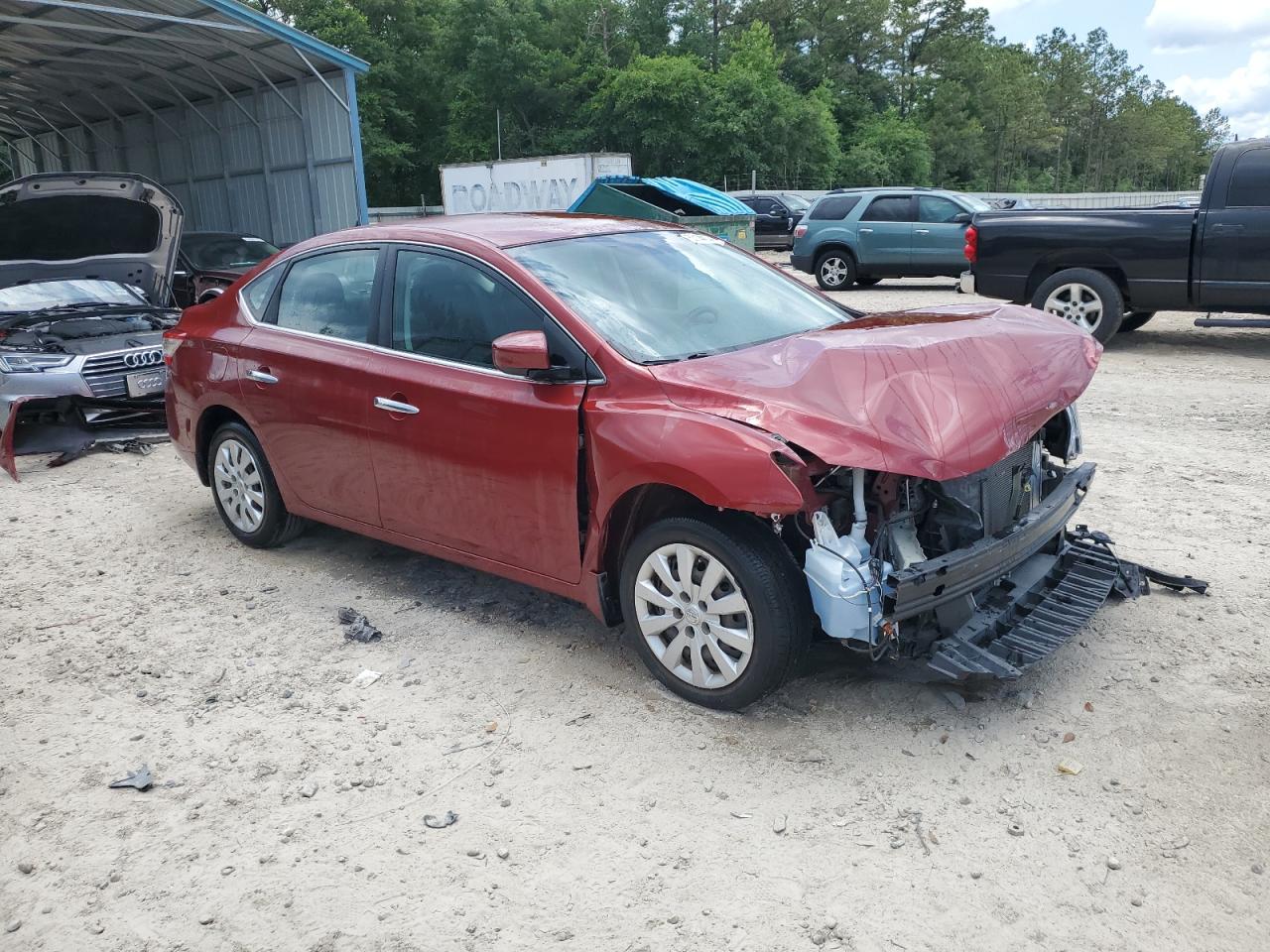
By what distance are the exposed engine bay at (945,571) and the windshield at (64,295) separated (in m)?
8.15

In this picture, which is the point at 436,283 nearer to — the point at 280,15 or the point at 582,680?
the point at 582,680

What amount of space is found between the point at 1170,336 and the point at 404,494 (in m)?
9.96

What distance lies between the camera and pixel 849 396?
A: 329cm

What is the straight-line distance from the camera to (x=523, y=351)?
144 inches

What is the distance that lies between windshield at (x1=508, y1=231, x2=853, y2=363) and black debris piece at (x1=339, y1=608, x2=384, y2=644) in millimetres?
1720

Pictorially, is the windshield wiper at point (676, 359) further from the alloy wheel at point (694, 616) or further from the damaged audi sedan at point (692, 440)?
the alloy wheel at point (694, 616)

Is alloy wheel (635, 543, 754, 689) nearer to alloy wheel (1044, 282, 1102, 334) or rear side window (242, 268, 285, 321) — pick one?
rear side window (242, 268, 285, 321)

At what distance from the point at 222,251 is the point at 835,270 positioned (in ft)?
31.2

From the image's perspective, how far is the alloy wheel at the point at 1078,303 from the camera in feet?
33.0

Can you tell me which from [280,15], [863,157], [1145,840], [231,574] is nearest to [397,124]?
[280,15]

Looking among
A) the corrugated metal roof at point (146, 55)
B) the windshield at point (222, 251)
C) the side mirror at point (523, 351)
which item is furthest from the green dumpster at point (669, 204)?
the side mirror at point (523, 351)

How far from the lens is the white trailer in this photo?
21953 millimetres

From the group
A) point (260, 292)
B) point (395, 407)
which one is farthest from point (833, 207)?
point (395, 407)

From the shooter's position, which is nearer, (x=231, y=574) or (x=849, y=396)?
(x=849, y=396)
